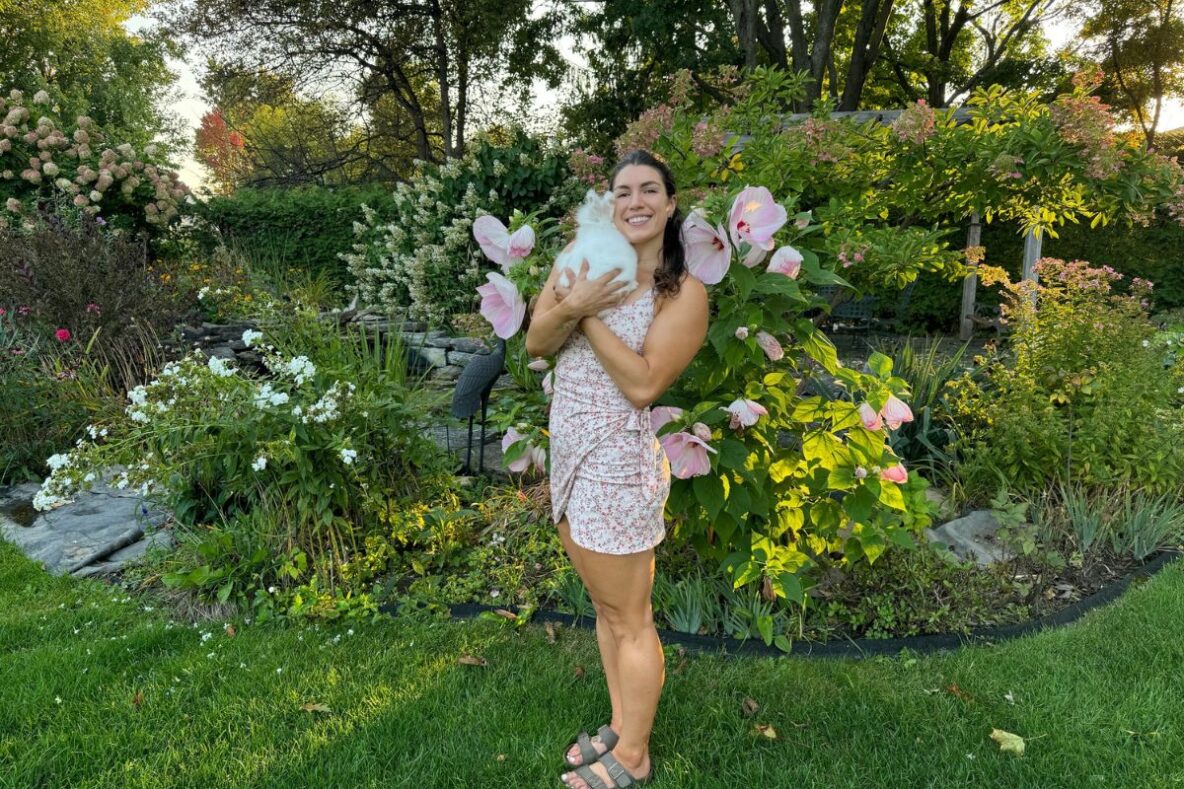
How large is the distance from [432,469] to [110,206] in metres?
7.93

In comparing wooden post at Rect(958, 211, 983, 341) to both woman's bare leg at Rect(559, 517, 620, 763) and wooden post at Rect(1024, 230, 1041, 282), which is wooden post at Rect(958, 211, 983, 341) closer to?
wooden post at Rect(1024, 230, 1041, 282)

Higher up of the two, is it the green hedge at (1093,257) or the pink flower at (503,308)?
the pink flower at (503,308)

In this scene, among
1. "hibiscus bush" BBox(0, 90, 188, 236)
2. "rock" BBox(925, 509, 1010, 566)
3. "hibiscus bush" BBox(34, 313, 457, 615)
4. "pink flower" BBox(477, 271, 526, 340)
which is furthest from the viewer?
"hibiscus bush" BBox(0, 90, 188, 236)

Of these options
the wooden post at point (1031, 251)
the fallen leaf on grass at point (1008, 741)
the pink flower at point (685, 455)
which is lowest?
the fallen leaf on grass at point (1008, 741)

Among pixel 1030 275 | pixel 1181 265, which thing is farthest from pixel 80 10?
pixel 1181 265

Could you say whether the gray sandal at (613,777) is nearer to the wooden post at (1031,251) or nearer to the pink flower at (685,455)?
the pink flower at (685,455)

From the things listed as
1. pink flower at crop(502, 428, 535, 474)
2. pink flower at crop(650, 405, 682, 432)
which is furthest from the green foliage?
pink flower at crop(650, 405, 682, 432)

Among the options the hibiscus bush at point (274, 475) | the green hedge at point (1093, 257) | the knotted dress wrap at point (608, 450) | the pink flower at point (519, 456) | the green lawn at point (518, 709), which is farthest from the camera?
the green hedge at point (1093, 257)

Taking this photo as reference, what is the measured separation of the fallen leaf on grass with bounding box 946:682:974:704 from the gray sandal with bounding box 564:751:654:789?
107cm

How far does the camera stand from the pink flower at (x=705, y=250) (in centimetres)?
168

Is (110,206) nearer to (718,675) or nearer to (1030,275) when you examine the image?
(718,675)

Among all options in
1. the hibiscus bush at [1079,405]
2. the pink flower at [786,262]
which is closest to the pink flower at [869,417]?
A: the pink flower at [786,262]

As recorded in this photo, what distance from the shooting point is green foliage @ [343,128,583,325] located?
20.8 ft

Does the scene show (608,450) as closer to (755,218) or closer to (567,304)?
(567,304)
